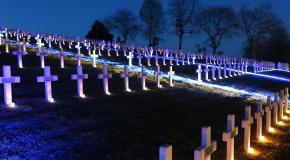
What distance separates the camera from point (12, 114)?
9219 mm

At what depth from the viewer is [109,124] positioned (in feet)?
30.8

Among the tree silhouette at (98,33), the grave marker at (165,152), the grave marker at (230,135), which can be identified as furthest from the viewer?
the tree silhouette at (98,33)

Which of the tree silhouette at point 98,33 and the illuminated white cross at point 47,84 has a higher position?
the tree silhouette at point 98,33

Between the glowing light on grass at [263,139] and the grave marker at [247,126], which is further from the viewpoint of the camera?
the glowing light on grass at [263,139]

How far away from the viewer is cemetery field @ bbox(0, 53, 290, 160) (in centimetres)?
759

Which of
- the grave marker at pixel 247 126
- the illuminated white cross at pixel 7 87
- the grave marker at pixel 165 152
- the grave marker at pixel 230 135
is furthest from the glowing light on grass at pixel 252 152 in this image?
the illuminated white cross at pixel 7 87

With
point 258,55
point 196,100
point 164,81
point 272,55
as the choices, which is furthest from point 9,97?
point 272,55

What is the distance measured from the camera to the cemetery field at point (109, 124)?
24.9ft

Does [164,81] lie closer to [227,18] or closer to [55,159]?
[55,159]

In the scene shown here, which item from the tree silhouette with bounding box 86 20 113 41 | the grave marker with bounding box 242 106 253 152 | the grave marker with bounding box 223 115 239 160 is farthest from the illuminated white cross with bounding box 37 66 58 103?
the tree silhouette with bounding box 86 20 113 41

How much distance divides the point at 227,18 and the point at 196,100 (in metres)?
60.5

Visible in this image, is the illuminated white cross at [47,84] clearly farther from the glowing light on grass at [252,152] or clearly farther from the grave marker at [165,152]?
the grave marker at [165,152]

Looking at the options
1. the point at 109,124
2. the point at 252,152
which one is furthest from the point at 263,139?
the point at 109,124

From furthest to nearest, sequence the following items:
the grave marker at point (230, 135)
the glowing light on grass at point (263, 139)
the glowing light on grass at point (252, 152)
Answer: the glowing light on grass at point (263, 139), the glowing light on grass at point (252, 152), the grave marker at point (230, 135)
